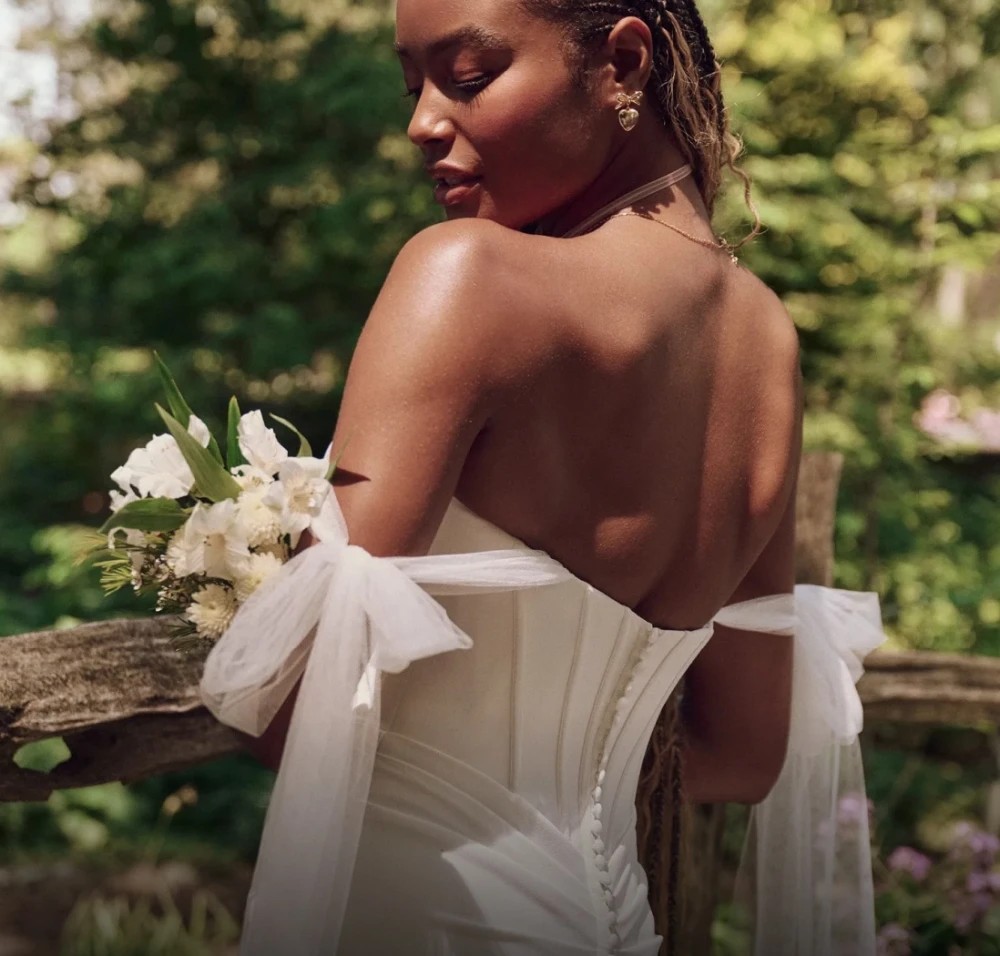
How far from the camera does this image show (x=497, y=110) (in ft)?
5.67

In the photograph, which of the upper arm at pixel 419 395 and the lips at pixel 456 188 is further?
the lips at pixel 456 188

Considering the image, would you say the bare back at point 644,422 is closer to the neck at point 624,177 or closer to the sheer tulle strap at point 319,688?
the neck at point 624,177

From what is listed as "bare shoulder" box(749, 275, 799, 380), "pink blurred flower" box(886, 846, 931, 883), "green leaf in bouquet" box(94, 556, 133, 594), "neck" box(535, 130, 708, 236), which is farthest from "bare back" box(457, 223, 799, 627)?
"pink blurred flower" box(886, 846, 931, 883)

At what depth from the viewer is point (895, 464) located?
5719 mm

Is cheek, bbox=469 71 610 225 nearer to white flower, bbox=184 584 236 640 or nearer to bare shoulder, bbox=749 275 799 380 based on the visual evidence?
bare shoulder, bbox=749 275 799 380

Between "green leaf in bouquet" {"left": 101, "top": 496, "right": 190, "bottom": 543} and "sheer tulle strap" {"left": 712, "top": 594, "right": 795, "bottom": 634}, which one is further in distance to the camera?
"sheer tulle strap" {"left": 712, "top": 594, "right": 795, "bottom": 634}

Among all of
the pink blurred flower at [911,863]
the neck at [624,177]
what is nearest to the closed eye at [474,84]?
the neck at [624,177]

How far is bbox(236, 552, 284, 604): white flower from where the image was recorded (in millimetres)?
1590

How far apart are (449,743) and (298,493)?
1.33ft

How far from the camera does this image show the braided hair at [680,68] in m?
1.75

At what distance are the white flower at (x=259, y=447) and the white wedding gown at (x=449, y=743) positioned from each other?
12cm

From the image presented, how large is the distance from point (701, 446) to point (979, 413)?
4.22 metres

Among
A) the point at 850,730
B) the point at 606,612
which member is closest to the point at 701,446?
the point at 606,612

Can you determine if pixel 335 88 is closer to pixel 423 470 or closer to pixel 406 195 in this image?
pixel 406 195
